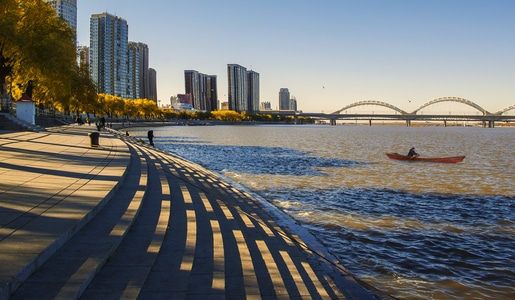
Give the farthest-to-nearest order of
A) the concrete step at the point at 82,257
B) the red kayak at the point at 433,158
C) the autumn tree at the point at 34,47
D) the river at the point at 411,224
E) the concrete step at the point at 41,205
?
the red kayak at the point at 433,158 → the autumn tree at the point at 34,47 → the river at the point at 411,224 → the concrete step at the point at 41,205 → the concrete step at the point at 82,257

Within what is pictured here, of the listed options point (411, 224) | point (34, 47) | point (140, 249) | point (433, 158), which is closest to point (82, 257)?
point (140, 249)

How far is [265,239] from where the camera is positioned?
9820 millimetres

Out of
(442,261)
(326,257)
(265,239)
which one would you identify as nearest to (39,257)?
(265,239)

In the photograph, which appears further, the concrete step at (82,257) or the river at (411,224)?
the river at (411,224)

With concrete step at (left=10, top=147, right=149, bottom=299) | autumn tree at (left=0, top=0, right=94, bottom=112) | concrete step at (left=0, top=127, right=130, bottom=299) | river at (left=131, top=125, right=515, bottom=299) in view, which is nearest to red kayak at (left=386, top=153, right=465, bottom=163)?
river at (left=131, top=125, right=515, bottom=299)

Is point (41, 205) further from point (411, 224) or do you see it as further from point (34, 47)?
point (34, 47)

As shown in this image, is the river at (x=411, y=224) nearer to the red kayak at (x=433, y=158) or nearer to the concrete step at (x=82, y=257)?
the concrete step at (x=82, y=257)

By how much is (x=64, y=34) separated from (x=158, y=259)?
4258 cm

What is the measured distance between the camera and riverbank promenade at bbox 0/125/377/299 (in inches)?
226

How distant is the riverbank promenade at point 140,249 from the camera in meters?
5.74

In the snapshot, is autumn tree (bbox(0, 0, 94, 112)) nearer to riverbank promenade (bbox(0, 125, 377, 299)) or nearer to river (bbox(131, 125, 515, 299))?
river (bbox(131, 125, 515, 299))

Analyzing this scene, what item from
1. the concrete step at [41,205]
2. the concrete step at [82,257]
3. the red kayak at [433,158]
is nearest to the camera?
the concrete step at [82,257]

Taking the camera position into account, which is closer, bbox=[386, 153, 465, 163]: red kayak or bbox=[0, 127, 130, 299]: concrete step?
bbox=[0, 127, 130, 299]: concrete step

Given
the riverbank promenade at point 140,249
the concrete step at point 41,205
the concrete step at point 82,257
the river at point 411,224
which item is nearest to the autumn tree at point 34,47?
the river at point 411,224
